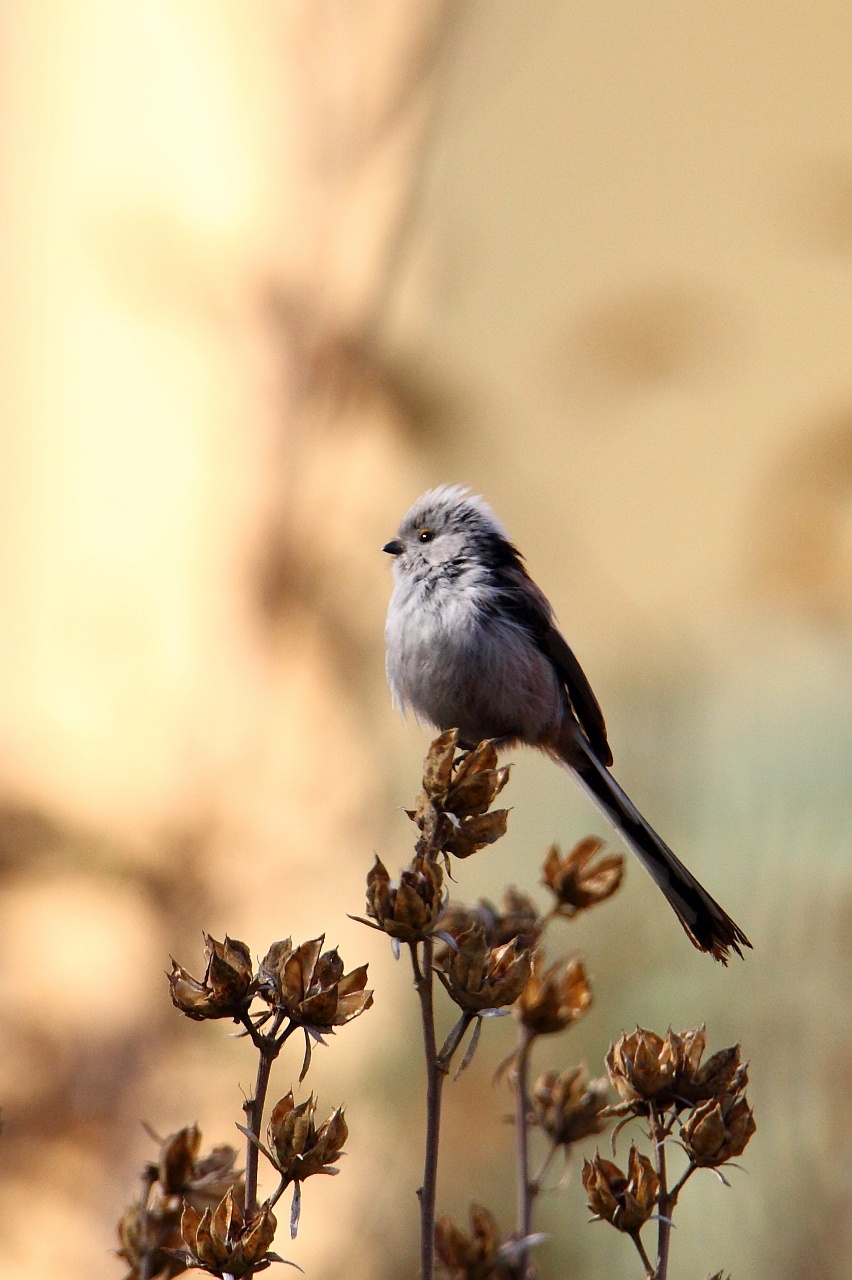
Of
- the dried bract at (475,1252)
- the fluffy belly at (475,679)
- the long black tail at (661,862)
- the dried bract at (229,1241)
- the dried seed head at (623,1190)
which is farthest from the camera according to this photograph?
the fluffy belly at (475,679)

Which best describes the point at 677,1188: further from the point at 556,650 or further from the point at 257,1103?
the point at 556,650

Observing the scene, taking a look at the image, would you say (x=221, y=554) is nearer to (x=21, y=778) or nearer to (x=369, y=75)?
(x=21, y=778)

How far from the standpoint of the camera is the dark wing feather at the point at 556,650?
1.96 metres

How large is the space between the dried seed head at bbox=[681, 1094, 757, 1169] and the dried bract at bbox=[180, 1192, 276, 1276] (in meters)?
0.28

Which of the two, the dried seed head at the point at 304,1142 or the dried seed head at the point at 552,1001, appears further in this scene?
the dried seed head at the point at 552,1001

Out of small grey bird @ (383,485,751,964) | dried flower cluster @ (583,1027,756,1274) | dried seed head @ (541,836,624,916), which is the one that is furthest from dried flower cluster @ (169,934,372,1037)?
small grey bird @ (383,485,751,964)

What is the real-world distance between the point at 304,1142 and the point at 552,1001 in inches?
12.8

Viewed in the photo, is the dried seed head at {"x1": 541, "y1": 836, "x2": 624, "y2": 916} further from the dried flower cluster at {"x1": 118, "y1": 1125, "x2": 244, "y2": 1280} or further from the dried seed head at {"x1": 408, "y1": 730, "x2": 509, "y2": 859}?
the dried flower cluster at {"x1": 118, "y1": 1125, "x2": 244, "y2": 1280}

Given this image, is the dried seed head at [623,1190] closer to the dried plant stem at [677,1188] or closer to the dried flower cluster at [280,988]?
the dried plant stem at [677,1188]

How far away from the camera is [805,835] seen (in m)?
1.94

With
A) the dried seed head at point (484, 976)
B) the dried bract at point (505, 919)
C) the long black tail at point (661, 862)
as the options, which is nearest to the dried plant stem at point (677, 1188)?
the dried seed head at point (484, 976)

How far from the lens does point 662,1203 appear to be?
2.36 feet

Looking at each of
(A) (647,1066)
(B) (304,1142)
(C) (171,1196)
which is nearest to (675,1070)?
(A) (647,1066)

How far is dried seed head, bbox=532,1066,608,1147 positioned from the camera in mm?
964
